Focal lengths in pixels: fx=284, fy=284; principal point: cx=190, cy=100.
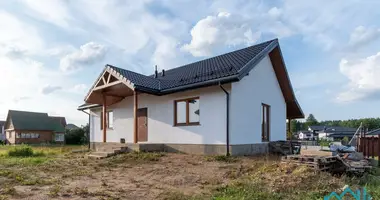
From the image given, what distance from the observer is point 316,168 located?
279 inches

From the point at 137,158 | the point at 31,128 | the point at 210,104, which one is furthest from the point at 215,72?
the point at 31,128

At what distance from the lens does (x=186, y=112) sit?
12656 mm

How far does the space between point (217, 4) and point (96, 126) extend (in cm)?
1146

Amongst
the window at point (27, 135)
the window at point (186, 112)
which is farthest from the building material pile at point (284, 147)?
the window at point (27, 135)

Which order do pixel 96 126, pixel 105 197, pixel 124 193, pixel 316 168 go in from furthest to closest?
pixel 96 126, pixel 316 168, pixel 124 193, pixel 105 197

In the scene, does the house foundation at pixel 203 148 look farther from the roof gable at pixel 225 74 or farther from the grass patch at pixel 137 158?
the roof gable at pixel 225 74

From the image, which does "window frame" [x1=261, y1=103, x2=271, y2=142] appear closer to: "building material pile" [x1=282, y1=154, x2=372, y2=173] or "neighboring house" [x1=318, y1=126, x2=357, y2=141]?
"building material pile" [x1=282, y1=154, x2=372, y2=173]

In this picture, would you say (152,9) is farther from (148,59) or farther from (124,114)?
(124,114)

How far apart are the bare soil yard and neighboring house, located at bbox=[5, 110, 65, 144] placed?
40872mm

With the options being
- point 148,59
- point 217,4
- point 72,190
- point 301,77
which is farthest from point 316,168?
point 148,59

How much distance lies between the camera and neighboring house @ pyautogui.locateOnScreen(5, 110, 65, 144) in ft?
145

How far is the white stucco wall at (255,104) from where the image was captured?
11.4 m

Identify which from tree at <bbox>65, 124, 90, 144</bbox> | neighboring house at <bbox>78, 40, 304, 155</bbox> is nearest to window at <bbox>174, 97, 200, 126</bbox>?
neighboring house at <bbox>78, 40, 304, 155</bbox>

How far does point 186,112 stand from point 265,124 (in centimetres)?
409
